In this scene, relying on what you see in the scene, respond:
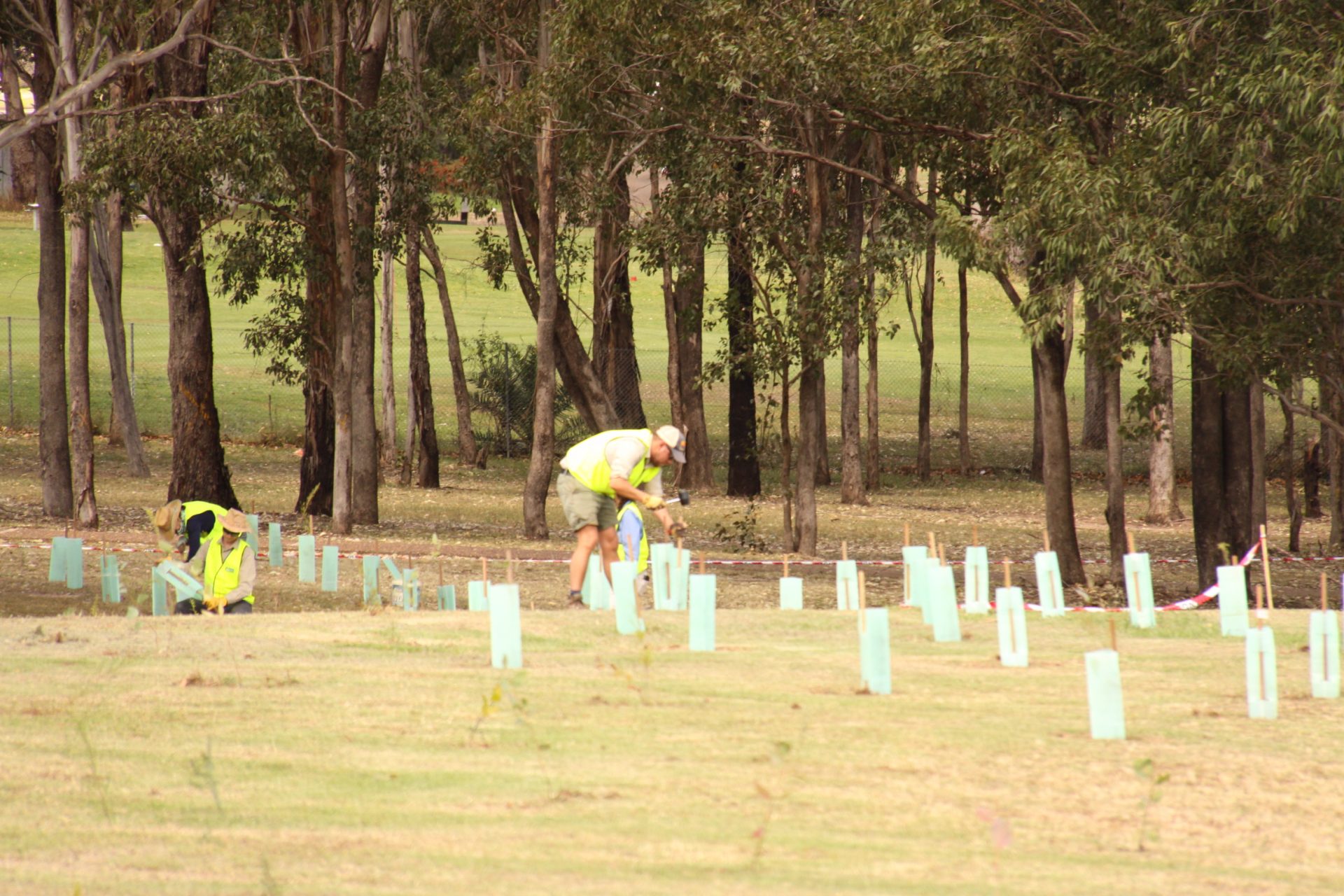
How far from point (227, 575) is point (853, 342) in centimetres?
1161

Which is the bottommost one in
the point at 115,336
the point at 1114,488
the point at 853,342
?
the point at 1114,488

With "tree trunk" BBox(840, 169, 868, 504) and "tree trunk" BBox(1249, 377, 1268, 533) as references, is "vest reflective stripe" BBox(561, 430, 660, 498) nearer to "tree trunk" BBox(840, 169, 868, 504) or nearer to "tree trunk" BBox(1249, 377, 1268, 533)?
"tree trunk" BBox(840, 169, 868, 504)

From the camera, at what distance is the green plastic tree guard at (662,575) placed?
10742 mm

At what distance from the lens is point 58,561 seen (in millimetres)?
13672

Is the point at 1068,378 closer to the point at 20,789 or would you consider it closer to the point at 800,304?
the point at 800,304

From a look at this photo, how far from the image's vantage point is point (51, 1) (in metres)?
23.4

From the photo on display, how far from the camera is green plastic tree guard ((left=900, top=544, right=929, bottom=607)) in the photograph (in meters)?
10.5

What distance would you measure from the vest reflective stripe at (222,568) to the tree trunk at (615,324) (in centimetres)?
1601

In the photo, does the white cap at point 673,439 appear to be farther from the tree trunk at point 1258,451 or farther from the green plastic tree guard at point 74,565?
the tree trunk at point 1258,451

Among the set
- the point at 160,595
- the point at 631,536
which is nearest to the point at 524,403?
the point at 631,536

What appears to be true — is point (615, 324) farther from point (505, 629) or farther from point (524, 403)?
point (505, 629)

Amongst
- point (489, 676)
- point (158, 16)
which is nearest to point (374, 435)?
point (158, 16)

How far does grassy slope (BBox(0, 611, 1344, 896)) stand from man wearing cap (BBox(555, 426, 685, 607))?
2.20 metres

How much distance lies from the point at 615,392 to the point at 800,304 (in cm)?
1350
